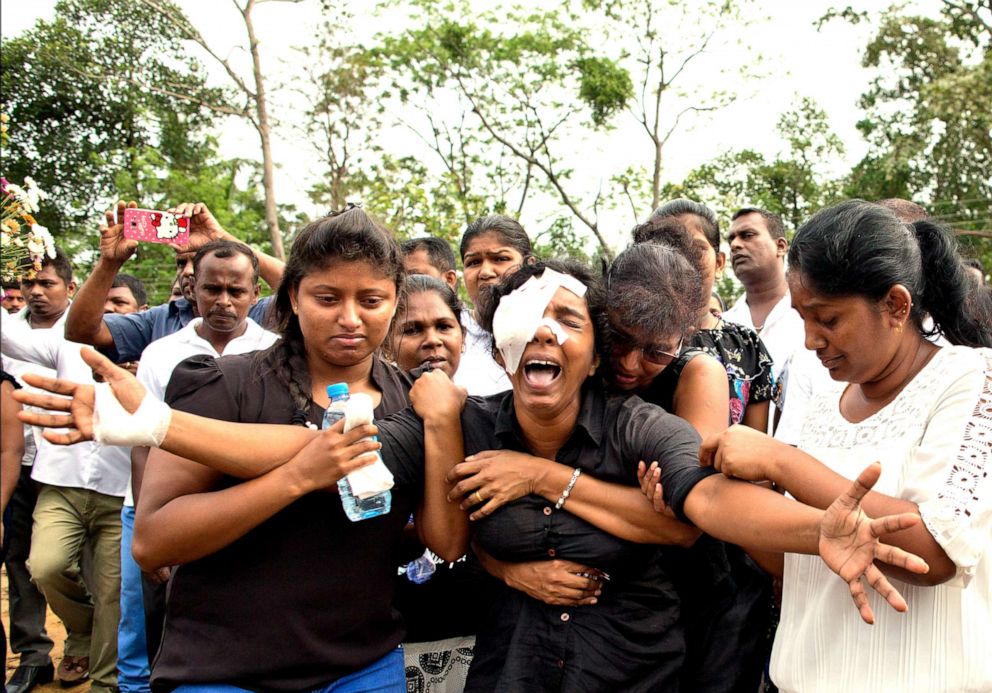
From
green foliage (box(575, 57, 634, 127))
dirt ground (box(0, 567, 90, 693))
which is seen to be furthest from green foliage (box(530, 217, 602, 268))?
dirt ground (box(0, 567, 90, 693))

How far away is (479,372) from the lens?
158 inches

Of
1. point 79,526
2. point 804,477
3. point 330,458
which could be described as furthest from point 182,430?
point 79,526

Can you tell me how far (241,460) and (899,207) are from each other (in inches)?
114

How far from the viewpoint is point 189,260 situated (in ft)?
16.4

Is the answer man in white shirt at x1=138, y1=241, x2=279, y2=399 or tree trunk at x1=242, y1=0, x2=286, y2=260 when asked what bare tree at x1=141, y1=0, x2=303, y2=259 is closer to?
tree trunk at x1=242, y1=0, x2=286, y2=260

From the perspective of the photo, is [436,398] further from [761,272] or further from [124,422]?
[761,272]

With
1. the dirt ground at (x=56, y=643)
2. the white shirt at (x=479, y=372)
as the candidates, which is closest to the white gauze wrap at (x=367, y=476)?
the white shirt at (x=479, y=372)

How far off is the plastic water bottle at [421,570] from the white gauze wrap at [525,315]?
0.93m

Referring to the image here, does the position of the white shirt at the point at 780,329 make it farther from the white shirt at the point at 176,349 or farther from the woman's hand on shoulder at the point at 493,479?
the white shirt at the point at 176,349

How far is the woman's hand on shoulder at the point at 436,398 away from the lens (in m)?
2.42

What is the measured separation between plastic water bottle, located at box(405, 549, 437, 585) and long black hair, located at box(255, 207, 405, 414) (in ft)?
2.95

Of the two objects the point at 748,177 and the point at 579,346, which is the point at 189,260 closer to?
the point at 579,346

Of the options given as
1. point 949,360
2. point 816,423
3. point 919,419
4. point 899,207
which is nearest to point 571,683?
point 816,423

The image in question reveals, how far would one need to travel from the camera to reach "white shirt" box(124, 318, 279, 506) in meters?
4.10
